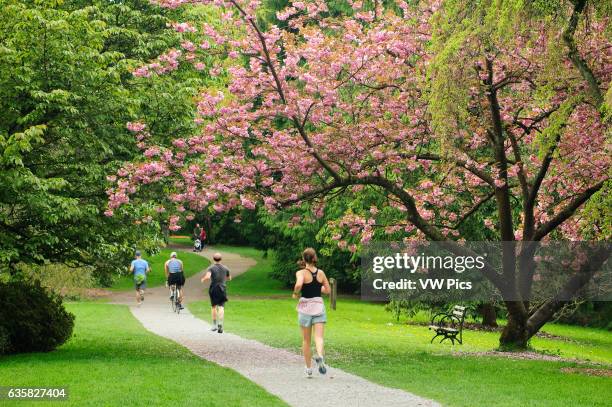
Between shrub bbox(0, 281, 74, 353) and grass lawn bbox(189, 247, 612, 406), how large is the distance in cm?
452

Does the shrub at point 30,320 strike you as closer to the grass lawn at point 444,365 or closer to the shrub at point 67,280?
the grass lawn at point 444,365

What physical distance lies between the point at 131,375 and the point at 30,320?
4.40 metres

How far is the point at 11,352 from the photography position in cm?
1689

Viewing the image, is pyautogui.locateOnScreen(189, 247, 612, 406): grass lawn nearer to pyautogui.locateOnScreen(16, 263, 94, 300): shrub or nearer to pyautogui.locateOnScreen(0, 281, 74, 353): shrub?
pyautogui.locateOnScreen(0, 281, 74, 353): shrub

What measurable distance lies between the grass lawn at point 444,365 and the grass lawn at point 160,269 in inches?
689

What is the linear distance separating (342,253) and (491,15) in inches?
1254

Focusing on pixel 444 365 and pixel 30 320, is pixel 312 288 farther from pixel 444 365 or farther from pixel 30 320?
pixel 30 320

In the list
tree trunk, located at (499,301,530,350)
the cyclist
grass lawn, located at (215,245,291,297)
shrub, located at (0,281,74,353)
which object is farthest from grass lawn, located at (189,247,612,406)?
grass lawn, located at (215,245,291,297)

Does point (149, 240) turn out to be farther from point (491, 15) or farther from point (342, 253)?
point (342, 253)

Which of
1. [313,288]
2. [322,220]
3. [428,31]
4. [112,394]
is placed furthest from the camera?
[322,220]

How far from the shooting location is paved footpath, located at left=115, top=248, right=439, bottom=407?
35.4 feet

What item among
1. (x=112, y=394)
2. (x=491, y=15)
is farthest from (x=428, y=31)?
(x=112, y=394)

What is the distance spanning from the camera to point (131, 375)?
13.2 meters

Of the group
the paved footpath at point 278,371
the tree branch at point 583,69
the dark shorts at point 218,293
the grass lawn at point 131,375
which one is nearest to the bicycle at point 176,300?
the paved footpath at point 278,371
